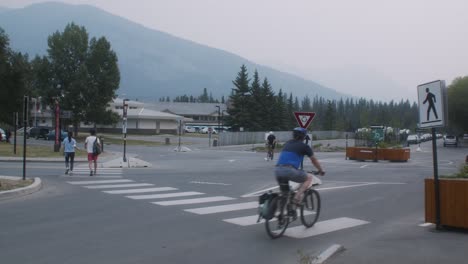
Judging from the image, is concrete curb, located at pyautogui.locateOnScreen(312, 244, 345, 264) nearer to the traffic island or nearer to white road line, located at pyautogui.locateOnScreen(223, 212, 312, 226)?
white road line, located at pyautogui.locateOnScreen(223, 212, 312, 226)

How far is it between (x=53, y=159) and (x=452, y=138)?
61.6 meters

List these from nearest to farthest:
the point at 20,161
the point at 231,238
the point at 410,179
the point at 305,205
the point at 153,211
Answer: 1. the point at 231,238
2. the point at 305,205
3. the point at 153,211
4. the point at 410,179
5. the point at 20,161

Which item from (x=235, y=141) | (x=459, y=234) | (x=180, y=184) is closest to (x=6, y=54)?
(x=235, y=141)

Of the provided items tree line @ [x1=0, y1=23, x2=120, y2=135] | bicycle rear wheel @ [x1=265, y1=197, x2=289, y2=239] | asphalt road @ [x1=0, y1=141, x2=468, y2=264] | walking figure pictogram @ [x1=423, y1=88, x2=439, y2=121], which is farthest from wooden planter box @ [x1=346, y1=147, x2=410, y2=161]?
tree line @ [x1=0, y1=23, x2=120, y2=135]

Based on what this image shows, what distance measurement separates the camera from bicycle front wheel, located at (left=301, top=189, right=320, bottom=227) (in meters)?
10.2

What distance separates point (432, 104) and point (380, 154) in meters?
27.5

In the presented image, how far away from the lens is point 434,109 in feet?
32.7

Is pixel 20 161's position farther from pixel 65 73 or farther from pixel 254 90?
pixel 254 90

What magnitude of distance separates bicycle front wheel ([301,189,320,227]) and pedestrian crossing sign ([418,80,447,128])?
233 centimetres

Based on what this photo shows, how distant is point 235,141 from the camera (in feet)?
236

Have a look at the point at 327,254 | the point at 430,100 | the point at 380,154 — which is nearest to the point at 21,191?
the point at 327,254

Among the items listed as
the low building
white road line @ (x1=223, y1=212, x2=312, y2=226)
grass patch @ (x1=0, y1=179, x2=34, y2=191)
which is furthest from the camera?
Result: the low building

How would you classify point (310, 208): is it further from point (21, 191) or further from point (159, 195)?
point (21, 191)

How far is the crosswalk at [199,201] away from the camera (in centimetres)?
1040
